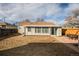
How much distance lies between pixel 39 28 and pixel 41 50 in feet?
2.07

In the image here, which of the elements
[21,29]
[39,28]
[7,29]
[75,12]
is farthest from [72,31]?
[7,29]

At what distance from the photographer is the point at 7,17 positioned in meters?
16.0

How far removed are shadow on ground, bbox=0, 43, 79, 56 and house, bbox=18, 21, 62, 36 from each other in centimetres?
33

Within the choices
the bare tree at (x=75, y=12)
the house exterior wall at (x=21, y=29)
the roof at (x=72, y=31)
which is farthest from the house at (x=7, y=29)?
the bare tree at (x=75, y=12)

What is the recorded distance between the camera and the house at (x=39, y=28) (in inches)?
631

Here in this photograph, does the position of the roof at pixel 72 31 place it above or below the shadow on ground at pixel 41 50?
above

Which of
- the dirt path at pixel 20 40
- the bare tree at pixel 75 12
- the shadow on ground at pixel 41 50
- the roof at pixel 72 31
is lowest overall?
the shadow on ground at pixel 41 50

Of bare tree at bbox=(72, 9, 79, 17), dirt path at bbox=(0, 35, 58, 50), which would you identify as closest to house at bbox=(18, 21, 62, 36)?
dirt path at bbox=(0, 35, 58, 50)

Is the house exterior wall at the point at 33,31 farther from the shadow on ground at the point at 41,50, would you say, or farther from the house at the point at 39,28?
the shadow on ground at the point at 41,50

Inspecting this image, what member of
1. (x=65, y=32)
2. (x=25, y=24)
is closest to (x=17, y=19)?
(x=25, y=24)

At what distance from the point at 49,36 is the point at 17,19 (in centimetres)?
101

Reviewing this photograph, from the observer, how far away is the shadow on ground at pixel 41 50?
16.0 meters

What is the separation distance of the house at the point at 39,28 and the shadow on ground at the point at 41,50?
1.09 feet

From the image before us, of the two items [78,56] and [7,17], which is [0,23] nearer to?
[7,17]
